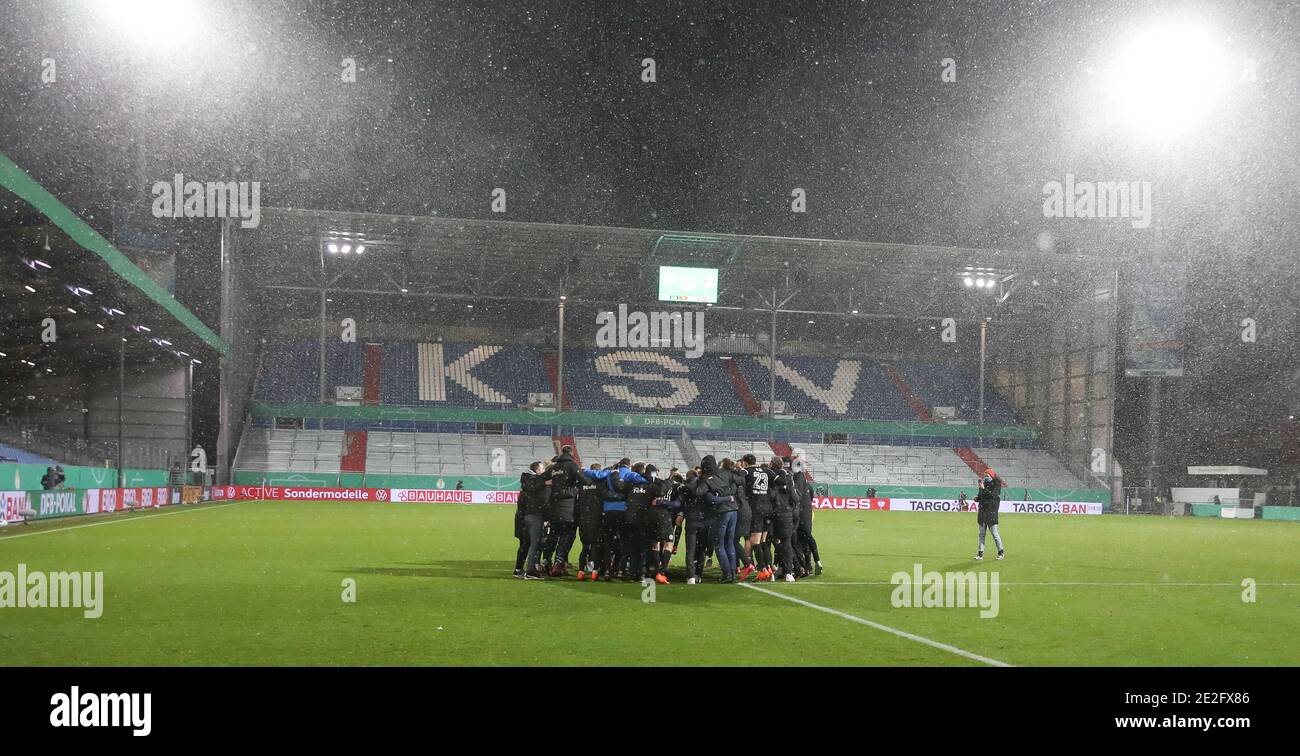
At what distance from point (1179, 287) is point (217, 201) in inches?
1907

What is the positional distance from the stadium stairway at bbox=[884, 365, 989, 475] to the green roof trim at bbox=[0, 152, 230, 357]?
47.0 m

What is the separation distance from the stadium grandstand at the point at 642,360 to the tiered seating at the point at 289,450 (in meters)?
Result: 0.14

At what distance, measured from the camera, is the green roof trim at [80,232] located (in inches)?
897

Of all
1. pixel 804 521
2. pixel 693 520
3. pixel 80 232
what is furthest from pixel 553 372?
pixel 693 520

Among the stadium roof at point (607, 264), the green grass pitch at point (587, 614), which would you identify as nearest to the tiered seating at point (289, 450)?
the stadium roof at point (607, 264)

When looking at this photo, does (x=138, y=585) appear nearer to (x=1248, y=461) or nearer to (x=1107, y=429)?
(x=1107, y=429)

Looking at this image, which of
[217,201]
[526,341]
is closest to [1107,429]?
[526,341]

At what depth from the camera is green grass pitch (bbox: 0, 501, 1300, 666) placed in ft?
30.6

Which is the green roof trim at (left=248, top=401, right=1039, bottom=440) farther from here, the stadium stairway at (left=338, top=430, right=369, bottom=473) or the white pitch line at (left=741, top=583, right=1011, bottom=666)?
the white pitch line at (left=741, top=583, right=1011, bottom=666)

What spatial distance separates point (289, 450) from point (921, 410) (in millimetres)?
42216

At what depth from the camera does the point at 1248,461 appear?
70.3m

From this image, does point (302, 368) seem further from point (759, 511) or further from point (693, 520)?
point (759, 511)

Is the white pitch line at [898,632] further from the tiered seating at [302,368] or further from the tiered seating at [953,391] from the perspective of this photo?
the tiered seating at [953,391]

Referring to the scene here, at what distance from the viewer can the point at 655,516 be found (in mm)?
15195
